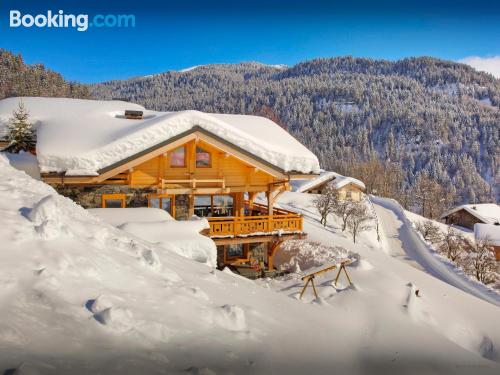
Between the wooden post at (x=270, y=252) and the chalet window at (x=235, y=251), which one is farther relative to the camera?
the chalet window at (x=235, y=251)

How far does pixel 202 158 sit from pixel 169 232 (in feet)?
17.7

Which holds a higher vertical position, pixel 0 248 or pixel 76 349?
pixel 0 248

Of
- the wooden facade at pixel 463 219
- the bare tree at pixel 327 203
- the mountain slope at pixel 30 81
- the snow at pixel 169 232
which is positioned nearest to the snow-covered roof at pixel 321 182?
the bare tree at pixel 327 203

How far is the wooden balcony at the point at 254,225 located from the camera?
1605cm

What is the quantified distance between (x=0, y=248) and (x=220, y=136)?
11.2m

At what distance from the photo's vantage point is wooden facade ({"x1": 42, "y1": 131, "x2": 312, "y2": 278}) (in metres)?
15.6

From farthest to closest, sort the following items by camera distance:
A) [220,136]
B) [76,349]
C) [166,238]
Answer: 1. [220,136]
2. [166,238]
3. [76,349]

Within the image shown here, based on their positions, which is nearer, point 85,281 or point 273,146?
point 85,281

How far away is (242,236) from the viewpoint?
16.4 meters

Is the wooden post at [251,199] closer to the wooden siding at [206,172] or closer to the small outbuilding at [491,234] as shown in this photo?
the wooden siding at [206,172]

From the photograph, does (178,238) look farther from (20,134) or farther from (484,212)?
(484,212)

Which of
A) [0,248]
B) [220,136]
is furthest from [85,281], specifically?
[220,136]

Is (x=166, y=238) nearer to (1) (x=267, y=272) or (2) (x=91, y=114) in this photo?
(1) (x=267, y=272)

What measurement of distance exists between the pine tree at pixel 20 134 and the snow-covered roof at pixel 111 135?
468 millimetres
